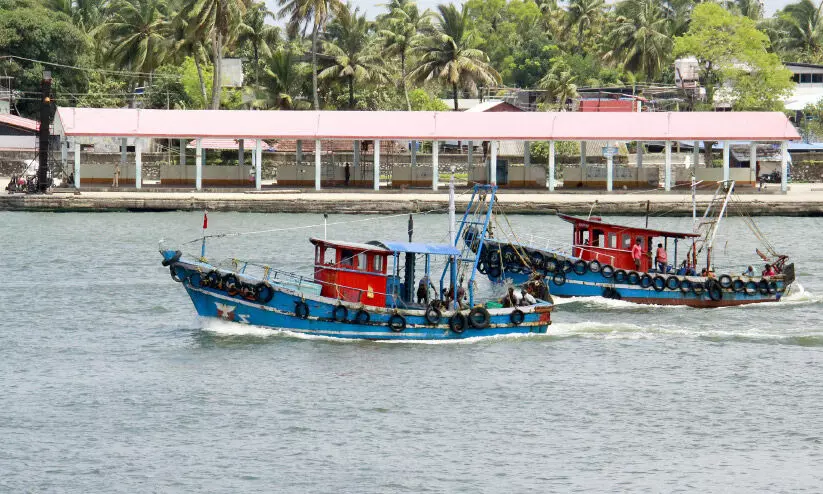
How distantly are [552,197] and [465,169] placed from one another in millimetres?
16873

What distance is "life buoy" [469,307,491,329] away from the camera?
34625 millimetres

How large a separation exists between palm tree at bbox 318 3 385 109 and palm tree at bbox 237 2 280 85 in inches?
260

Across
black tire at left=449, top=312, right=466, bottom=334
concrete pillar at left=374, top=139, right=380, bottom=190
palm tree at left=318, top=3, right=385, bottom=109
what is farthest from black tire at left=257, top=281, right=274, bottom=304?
palm tree at left=318, top=3, right=385, bottom=109

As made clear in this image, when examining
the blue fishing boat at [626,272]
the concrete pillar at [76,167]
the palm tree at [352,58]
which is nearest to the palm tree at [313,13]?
the palm tree at [352,58]

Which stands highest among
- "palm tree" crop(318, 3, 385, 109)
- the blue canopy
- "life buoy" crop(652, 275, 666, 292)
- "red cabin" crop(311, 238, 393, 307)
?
"palm tree" crop(318, 3, 385, 109)

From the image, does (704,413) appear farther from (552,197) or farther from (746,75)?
(746,75)

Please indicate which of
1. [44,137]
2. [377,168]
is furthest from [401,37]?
[44,137]

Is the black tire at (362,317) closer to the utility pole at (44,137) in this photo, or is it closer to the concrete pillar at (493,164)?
the concrete pillar at (493,164)

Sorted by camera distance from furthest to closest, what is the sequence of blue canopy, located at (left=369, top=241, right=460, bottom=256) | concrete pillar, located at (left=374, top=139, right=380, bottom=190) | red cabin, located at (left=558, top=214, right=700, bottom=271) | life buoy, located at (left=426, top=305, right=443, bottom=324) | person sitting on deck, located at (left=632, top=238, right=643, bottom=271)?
concrete pillar, located at (left=374, top=139, right=380, bottom=190), red cabin, located at (left=558, top=214, right=700, bottom=271), person sitting on deck, located at (left=632, top=238, right=643, bottom=271), life buoy, located at (left=426, top=305, right=443, bottom=324), blue canopy, located at (left=369, top=241, right=460, bottom=256)

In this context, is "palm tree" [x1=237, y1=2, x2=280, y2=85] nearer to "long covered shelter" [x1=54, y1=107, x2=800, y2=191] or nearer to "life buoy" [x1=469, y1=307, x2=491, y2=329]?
"long covered shelter" [x1=54, y1=107, x2=800, y2=191]

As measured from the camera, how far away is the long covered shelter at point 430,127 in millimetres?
72875

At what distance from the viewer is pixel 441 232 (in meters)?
60.5

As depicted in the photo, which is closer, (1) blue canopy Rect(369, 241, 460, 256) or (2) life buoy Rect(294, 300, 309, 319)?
(2) life buoy Rect(294, 300, 309, 319)

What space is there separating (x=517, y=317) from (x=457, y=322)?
1.74 m
